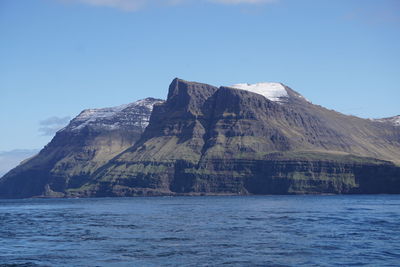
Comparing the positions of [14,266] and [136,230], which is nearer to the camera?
[14,266]

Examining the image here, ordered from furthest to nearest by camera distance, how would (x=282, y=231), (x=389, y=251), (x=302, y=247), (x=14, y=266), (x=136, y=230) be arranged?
(x=136, y=230) < (x=282, y=231) < (x=302, y=247) < (x=389, y=251) < (x=14, y=266)

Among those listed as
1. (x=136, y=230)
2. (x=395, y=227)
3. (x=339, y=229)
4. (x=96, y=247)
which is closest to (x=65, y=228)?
(x=136, y=230)

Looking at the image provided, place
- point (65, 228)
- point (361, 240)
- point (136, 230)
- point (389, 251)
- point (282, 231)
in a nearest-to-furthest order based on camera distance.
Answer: point (389, 251) < point (361, 240) < point (282, 231) < point (136, 230) < point (65, 228)

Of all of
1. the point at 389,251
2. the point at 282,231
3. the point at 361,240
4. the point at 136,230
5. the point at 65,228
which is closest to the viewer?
the point at 389,251

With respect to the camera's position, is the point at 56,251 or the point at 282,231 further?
the point at 282,231

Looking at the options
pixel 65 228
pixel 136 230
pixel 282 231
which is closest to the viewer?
pixel 282 231

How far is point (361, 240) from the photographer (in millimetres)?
97188

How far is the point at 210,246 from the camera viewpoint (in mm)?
93250

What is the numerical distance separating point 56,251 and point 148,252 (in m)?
14.5

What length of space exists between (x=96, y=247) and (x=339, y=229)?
Result: 47306mm

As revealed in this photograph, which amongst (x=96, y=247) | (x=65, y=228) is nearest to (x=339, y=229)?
(x=96, y=247)

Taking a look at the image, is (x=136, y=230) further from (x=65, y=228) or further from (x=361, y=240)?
(x=361, y=240)

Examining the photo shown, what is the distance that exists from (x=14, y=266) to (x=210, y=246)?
2996cm

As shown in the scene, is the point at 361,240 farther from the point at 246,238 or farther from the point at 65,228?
the point at 65,228
